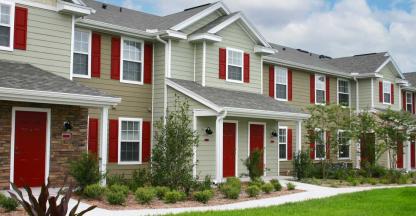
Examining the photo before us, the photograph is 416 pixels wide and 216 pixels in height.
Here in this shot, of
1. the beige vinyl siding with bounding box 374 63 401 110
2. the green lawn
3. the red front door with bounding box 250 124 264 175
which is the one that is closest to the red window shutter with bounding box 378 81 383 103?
the beige vinyl siding with bounding box 374 63 401 110

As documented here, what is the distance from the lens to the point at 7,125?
13797 mm

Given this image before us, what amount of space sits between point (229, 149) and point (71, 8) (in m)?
8.25

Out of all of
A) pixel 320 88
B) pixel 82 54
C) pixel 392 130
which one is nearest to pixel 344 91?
pixel 320 88

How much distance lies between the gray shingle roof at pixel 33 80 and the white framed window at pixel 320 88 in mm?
14961

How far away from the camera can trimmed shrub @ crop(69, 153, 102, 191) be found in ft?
44.5

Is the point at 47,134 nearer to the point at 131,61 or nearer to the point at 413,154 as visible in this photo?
the point at 131,61

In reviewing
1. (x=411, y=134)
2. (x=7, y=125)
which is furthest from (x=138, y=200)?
(x=411, y=134)

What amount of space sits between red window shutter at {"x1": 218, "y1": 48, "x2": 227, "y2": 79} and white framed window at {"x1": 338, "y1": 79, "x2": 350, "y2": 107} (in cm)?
1022

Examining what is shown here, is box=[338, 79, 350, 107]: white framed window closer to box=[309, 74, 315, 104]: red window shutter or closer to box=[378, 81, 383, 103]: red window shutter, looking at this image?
box=[378, 81, 383, 103]: red window shutter

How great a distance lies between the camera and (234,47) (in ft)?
68.4

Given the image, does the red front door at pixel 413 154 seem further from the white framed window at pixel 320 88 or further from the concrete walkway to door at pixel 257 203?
the concrete walkway to door at pixel 257 203

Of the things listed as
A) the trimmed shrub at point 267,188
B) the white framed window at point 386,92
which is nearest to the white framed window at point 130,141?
the trimmed shrub at point 267,188

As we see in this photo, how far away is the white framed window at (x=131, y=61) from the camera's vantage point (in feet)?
60.1

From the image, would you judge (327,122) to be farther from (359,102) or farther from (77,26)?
(77,26)
